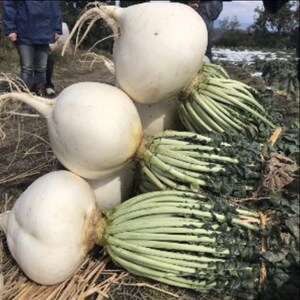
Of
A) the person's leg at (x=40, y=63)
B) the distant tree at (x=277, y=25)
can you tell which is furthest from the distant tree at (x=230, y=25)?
the person's leg at (x=40, y=63)

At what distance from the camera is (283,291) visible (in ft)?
6.62

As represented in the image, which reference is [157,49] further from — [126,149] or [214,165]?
[214,165]

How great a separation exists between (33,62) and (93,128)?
3970mm

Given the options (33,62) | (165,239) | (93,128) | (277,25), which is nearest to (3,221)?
(93,128)

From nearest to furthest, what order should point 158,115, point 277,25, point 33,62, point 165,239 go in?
point 165,239
point 158,115
point 33,62
point 277,25

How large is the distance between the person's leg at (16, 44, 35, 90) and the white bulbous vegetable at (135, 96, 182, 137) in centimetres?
339

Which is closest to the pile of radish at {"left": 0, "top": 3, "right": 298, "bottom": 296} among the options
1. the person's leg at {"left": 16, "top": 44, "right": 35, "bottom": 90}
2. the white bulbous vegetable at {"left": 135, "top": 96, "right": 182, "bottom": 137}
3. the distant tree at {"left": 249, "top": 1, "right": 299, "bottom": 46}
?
the white bulbous vegetable at {"left": 135, "top": 96, "right": 182, "bottom": 137}

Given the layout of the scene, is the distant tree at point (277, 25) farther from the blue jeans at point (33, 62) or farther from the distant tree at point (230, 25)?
the blue jeans at point (33, 62)

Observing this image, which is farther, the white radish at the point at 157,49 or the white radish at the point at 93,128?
the white radish at the point at 157,49

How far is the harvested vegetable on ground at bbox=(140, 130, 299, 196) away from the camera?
2238 mm

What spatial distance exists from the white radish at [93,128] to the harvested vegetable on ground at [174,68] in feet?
0.48

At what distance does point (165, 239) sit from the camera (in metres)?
2.14

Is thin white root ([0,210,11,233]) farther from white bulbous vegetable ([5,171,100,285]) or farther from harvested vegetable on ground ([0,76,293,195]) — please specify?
harvested vegetable on ground ([0,76,293,195])

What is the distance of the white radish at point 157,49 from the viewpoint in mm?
2344
